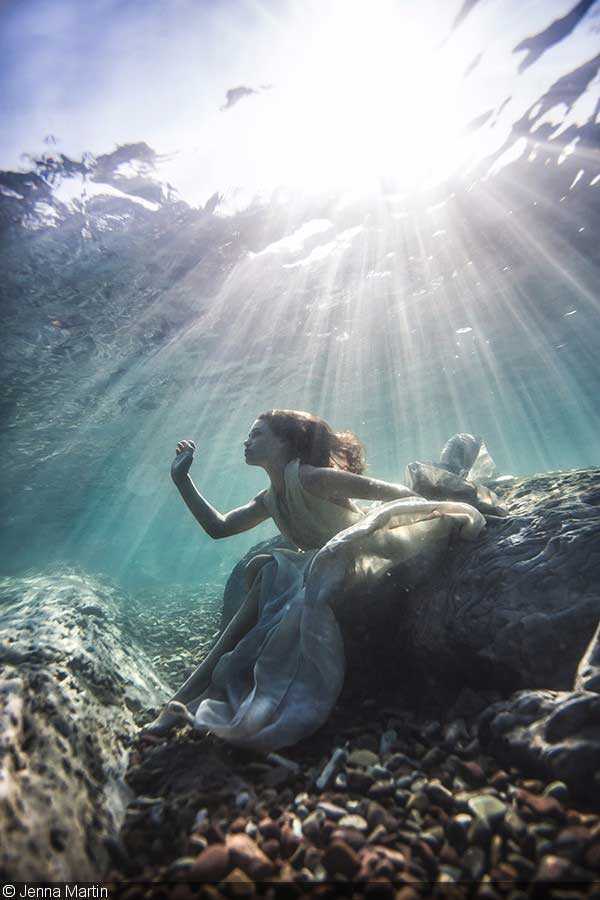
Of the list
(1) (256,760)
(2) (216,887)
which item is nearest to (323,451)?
(1) (256,760)

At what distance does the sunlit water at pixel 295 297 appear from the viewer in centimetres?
898

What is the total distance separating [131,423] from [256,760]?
19.7m

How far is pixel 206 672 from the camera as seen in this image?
3.17 meters

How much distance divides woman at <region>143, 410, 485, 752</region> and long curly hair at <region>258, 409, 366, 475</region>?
0.01 m

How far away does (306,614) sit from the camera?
2615 mm

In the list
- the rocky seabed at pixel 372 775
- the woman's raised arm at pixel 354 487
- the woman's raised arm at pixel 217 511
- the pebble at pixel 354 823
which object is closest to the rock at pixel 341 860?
the rocky seabed at pixel 372 775

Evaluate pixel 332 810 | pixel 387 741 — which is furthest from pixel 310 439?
pixel 332 810

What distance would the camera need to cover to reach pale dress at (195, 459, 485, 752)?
7.68ft

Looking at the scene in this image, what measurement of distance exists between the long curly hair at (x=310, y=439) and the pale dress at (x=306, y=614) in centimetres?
35

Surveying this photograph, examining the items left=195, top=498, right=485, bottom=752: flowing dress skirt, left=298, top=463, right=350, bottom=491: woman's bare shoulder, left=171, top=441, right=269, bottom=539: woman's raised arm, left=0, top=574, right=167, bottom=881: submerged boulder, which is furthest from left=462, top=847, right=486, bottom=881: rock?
left=171, top=441, right=269, bottom=539: woman's raised arm

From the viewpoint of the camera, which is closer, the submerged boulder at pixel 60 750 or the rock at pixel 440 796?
the submerged boulder at pixel 60 750

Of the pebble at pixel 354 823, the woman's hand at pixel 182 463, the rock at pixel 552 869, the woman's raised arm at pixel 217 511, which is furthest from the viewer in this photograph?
the woman's raised arm at pixel 217 511

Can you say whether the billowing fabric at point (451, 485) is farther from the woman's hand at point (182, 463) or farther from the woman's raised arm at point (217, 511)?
the woman's hand at point (182, 463)

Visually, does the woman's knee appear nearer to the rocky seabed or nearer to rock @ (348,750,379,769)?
the rocky seabed
